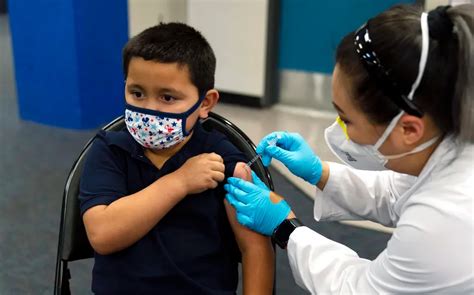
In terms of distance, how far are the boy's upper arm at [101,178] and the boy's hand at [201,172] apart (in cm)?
14

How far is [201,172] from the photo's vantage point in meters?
1.23

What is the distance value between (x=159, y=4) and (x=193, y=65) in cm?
340

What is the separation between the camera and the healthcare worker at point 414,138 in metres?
1.00

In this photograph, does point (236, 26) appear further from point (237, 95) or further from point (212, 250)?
point (212, 250)

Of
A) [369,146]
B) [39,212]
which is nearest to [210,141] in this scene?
[369,146]

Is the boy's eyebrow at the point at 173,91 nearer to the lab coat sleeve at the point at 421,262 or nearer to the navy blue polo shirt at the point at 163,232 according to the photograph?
the navy blue polo shirt at the point at 163,232

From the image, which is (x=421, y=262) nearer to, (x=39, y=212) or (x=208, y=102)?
(x=208, y=102)

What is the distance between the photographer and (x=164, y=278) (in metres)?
1.24

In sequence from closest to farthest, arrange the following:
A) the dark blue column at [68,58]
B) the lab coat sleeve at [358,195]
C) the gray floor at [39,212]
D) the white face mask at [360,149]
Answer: the white face mask at [360,149], the lab coat sleeve at [358,195], the gray floor at [39,212], the dark blue column at [68,58]

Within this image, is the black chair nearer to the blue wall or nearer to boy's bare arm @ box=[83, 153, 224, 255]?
boy's bare arm @ box=[83, 153, 224, 255]

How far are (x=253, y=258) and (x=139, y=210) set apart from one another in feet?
0.99

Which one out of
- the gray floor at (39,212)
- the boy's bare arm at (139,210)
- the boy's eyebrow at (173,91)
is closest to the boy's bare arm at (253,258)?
the boy's bare arm at (139,210)

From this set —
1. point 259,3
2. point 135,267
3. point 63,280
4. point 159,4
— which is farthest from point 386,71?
point 159,4

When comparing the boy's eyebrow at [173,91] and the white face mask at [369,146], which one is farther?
the boy's eyebrow at [173,91]
